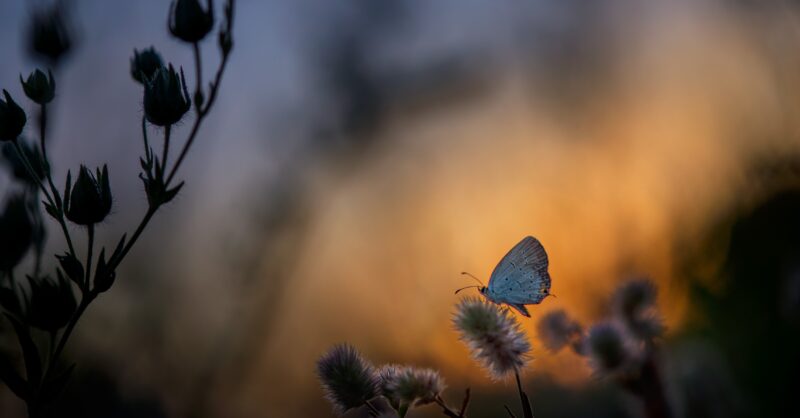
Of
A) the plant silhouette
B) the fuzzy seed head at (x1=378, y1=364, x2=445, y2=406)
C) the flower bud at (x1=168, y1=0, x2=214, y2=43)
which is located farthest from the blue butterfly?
the flower bud at (x1=168, y1=0, x2=214, y2=43)

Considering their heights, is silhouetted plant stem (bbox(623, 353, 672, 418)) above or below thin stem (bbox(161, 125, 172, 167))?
below

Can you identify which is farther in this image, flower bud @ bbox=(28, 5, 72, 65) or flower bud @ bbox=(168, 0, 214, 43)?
flower bud @ bbox=(28, 5, 72, 65)

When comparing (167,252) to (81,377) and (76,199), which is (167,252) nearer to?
(81,377)

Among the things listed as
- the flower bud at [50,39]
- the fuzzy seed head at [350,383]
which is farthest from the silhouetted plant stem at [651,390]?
the flower bud at [50,39]

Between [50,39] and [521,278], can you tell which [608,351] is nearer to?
[521,278]

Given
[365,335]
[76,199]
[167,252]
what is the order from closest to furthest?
[76,199] < [167,252] < [365,335]

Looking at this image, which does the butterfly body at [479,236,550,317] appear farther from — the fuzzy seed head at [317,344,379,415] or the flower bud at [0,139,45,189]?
the flower bud at [0,139,45,189]

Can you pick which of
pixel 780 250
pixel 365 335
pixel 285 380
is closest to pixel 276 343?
pixel 285 380

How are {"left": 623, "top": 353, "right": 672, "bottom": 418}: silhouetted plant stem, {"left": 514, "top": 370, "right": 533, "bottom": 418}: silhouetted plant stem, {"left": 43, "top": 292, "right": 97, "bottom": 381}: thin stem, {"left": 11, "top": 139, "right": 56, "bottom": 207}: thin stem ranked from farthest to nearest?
{"left": 11, "top": 139, "right": 56, "bottom": 207}: thin stem, {"left": 43, "top": 292, "right": 97, "bottom": 381}: thin stem, {"left": 623, "top": 353, "right": 672, "bottom": 418}: silhouetted plant stem, {"left": 514, "top": 370, "right": 533, "bottom": 418}: silhouetted plant stem
